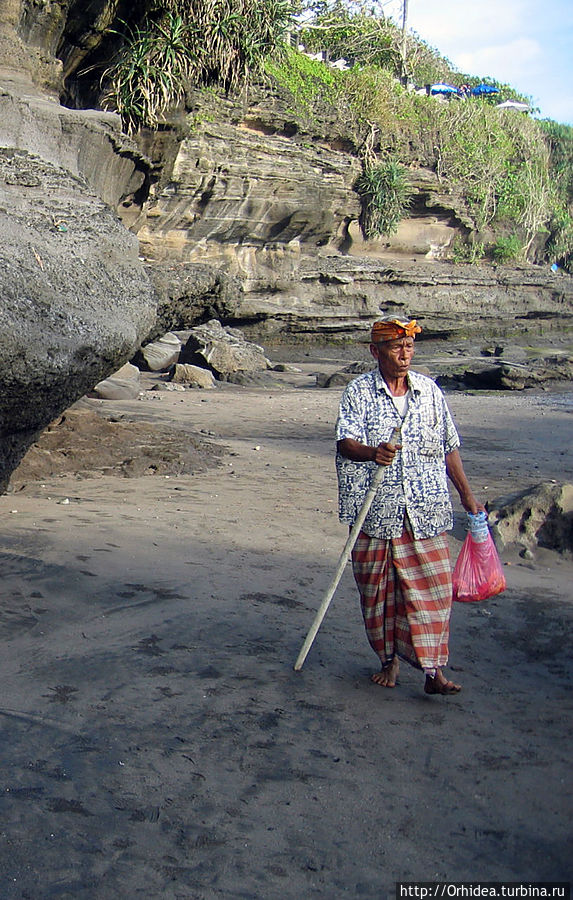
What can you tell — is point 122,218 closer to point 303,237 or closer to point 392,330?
point 392,330

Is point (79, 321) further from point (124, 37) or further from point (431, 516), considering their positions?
point (124, 37)

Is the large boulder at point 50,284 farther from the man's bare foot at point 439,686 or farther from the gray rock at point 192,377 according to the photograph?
the gray rock at point 192,377

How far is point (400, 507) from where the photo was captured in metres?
3.63

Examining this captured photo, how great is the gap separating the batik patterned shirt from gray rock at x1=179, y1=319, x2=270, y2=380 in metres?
13.0

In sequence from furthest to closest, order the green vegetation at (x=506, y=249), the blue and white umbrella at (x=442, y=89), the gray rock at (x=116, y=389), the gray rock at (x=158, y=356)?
the blue and white umbrella at (x=442, y=89) < the green vegetation at (x=506, y=249) < the gray rock at (x=158, y=356) < the gray rock at (x=116, y=389)

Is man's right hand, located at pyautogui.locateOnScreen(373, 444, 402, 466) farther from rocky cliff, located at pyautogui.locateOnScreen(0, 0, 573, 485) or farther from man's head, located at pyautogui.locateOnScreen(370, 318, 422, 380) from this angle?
rocky cliff, located at pyautogui.locateOnScreen(0, 0, 573, 485)

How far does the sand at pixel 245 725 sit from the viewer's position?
8.20 ft

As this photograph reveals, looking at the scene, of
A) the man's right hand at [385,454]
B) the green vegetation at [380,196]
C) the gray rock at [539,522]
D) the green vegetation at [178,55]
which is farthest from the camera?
the green vegetation at [380,196]

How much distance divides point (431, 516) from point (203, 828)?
160cm

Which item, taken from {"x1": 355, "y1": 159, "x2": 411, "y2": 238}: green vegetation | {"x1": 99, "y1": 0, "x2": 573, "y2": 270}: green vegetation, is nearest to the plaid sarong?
{"x1": 99, "y1": 0, "x2": 573, "y2": 270}: green vegetation

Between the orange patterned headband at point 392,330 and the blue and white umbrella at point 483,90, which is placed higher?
the blue and white umbrella at point 483,90

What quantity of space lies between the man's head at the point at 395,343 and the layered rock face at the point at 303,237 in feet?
56.7

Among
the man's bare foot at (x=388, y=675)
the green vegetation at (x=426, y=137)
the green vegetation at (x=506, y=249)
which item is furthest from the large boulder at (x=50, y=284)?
the green vegetation at (x=506, y=249)

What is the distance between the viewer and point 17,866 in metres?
2.39
